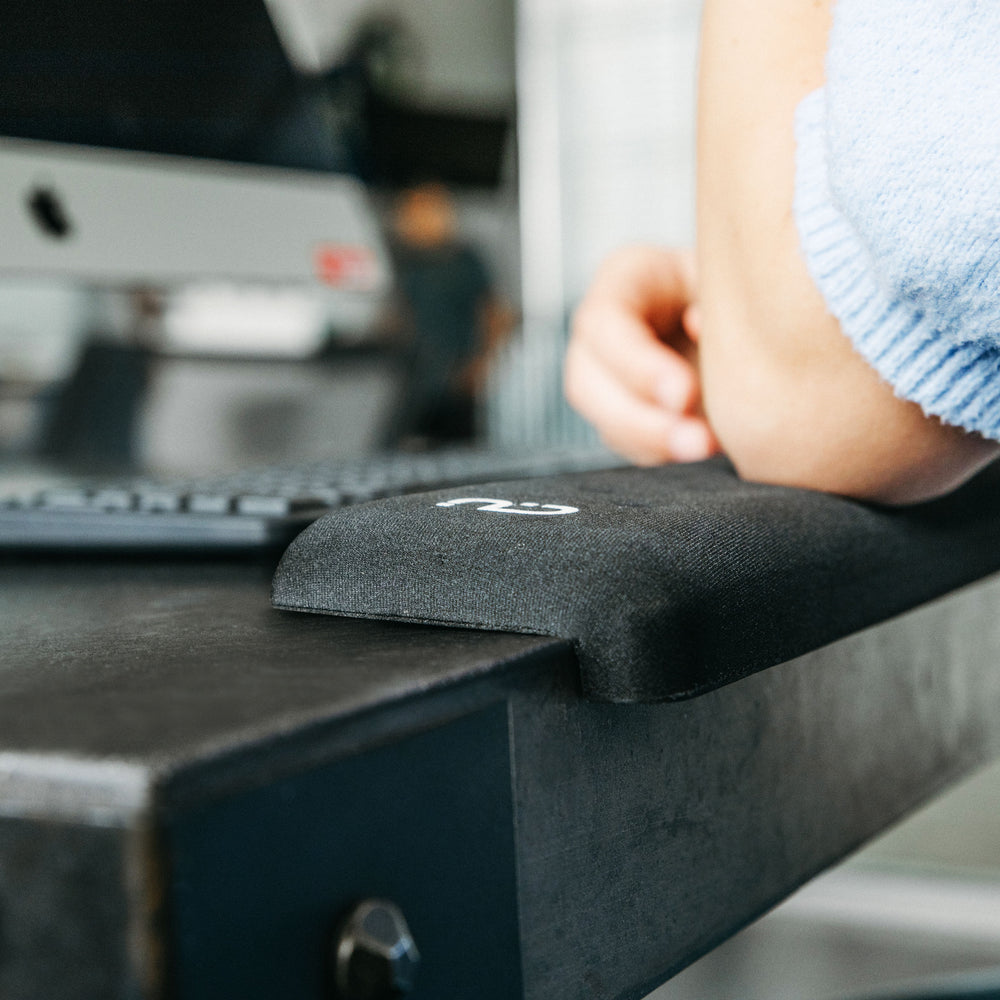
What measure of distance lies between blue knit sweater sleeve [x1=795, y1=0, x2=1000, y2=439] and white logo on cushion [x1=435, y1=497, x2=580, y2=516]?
0.10 metres

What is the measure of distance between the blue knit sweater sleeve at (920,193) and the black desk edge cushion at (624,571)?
50mm

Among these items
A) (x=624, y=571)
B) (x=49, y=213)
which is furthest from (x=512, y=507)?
(x=49, y=213)

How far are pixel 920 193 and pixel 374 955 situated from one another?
0.67 feet

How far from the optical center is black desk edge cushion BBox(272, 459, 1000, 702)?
223mm

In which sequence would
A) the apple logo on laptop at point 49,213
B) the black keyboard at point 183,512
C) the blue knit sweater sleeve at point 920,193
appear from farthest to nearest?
the apple logo on laptop at point 49,213 < the black keyboard at point 183,512 < the blue knit sweater sleeve at point 920,193

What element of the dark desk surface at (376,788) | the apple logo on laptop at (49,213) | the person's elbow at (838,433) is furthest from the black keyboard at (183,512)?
the apple logo on laptop at (49,213)

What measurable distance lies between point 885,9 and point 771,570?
0.13m

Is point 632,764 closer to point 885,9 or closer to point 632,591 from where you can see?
point 632,591

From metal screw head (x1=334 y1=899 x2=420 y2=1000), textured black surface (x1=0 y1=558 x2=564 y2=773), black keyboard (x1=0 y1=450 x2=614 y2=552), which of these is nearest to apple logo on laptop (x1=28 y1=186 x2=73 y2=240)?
black keyboard (x1=0 y1=450 x2=614 y2=552)

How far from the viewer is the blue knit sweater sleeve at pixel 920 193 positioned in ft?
0.87

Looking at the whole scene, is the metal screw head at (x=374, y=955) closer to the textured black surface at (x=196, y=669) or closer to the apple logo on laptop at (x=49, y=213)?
the textured black surface at (x=196, y=669)

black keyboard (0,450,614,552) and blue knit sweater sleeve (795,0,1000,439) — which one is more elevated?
blue knit sweater sleeve (795,0,1000,439)

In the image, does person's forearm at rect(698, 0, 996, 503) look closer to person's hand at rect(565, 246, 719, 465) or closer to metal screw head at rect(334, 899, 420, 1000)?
person's hand at rect(565, 246, 719, 465)

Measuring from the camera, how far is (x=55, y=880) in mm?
148
